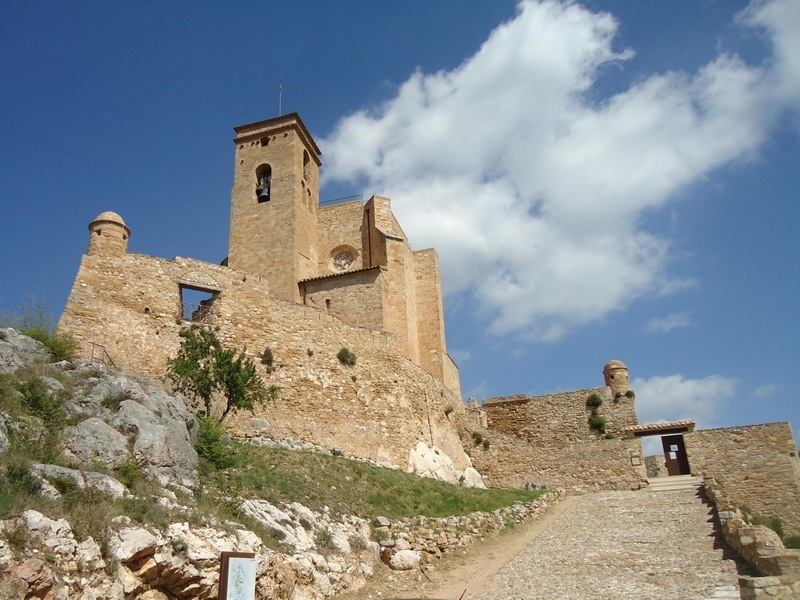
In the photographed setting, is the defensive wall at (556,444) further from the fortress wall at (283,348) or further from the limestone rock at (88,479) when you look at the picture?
the limestone rock at (88,479)

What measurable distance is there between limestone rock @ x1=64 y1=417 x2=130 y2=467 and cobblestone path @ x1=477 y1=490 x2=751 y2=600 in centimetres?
716

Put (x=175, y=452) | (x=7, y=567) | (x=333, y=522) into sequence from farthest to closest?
1. (x=333, y=522)
2. (x=175, y=452)
3. (x=7, y=567)

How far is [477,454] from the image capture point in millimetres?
27406

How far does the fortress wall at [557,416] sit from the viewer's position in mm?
26766

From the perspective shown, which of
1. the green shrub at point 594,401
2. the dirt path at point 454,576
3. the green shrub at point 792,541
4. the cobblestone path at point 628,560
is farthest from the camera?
the green shrub at point 594,401

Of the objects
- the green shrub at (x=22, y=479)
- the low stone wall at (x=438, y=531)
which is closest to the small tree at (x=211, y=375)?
the low stone wall at (x=438, y=531)

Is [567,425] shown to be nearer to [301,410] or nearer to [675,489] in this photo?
[675,489]

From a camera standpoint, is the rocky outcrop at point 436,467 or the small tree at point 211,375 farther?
the rocky outcrop at point 436,467

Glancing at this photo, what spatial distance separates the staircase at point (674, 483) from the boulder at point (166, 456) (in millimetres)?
→ 17819

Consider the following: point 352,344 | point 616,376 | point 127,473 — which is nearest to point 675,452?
point 616,376

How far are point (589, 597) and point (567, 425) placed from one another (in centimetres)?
1631

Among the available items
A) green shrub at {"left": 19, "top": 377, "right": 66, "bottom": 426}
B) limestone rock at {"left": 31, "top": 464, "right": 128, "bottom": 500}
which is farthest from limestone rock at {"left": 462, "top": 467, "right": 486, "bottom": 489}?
limestone rock at {"left": 31, "top": 464, "right": 128, "bottom": 500}

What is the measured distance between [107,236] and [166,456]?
9.66 metres

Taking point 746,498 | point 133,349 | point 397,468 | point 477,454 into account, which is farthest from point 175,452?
point 746,498
